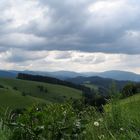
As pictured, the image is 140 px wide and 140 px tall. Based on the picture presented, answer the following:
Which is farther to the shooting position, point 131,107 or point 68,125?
point 131,107

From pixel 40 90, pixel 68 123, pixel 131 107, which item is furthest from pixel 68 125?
pixel 40 90

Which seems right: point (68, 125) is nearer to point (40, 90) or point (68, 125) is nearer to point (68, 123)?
point (68, 123)

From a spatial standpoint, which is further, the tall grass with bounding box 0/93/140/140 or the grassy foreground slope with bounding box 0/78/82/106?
the grassy foreground slope with bounding box 0/78/82/106

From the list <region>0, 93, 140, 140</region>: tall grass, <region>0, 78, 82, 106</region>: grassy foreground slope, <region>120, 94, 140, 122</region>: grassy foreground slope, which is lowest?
<region>0, 78, 82, 106</region>: grassy foreground slope

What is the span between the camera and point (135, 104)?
25.3 ft

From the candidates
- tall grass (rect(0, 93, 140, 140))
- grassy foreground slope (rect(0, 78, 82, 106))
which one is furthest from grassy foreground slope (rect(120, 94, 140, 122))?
grassy foreground slope (rect(0, 78, 82, 106))

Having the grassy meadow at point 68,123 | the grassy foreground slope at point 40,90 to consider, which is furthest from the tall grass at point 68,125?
the grassy foreground slope at point 40,90

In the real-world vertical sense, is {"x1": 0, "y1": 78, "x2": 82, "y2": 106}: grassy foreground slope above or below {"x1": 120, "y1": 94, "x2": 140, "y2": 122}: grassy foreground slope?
below

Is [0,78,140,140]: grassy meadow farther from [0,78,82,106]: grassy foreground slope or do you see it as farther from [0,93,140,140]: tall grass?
[0,78,82,106]: grassy foreground slope

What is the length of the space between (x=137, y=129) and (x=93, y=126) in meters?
1.06

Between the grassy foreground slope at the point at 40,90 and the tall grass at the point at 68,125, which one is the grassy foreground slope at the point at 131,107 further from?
the grassy foreground slope at the point at 40,90

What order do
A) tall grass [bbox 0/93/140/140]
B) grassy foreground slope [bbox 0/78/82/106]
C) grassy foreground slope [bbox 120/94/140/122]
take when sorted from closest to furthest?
tall grass [bbox 0/93/140/140]
grassy foreground slope [bbox 120/94/140/122]
grassy foreground slope [bbox 0/78/82/106]

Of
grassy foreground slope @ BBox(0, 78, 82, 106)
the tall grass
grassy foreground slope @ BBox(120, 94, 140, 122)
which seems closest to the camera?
the tall grass

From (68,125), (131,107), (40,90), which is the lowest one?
(40,90)
